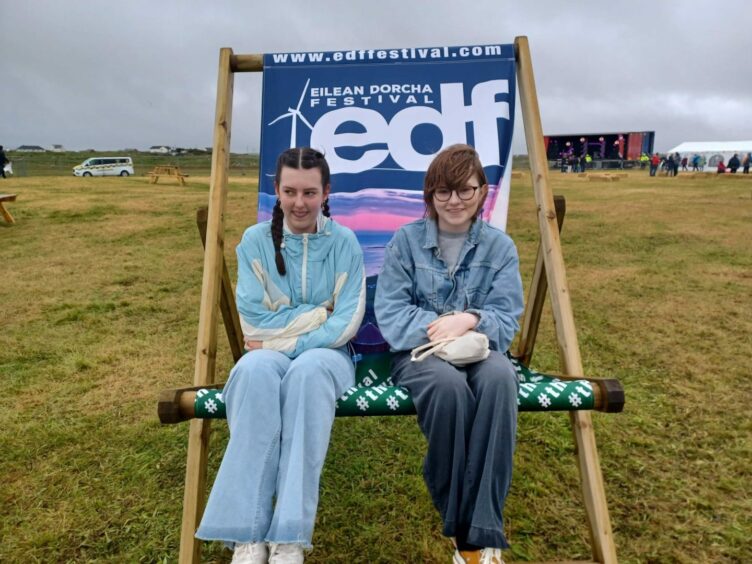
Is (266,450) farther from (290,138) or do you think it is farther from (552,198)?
(290,138)

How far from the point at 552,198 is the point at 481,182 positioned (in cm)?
55

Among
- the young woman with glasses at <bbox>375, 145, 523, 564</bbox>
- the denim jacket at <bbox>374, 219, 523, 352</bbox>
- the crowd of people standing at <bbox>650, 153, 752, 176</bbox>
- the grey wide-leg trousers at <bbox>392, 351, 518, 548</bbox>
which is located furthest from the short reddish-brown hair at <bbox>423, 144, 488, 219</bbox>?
the crowd of people standing at <bbox>650, 153, 752, 176</bbox>

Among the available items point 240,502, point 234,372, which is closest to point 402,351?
point 234,372

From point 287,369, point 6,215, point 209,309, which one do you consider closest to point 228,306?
point 209,309

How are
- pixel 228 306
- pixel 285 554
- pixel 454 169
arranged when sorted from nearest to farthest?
1. pixel 285 554
2. pixel 454 169
3. pixel 228 306

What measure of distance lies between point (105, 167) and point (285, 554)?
34.7m

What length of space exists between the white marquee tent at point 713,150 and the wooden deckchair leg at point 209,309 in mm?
35755

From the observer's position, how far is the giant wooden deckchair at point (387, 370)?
165cm

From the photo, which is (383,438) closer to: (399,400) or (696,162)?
(399,400)

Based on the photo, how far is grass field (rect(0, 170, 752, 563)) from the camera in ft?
6.73

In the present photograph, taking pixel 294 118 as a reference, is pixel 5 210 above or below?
below

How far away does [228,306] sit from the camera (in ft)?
7.90

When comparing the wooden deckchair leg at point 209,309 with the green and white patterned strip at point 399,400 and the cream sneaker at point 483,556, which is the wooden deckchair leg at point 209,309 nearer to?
the green and white patterned strip at point 399,400

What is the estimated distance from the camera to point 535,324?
2600 millimetres
